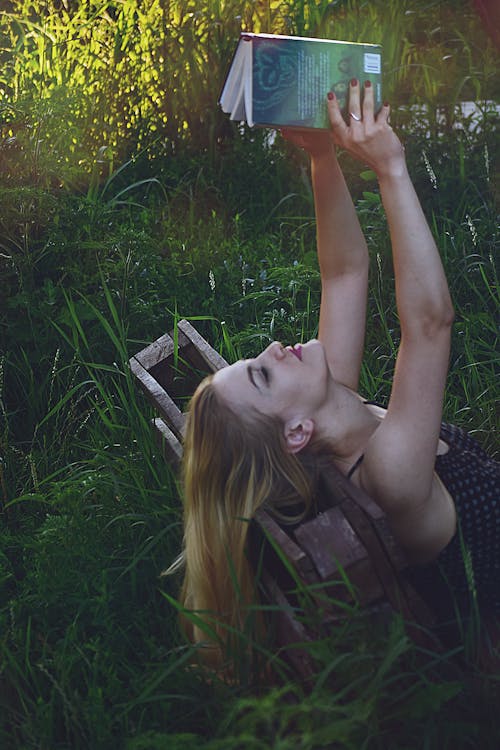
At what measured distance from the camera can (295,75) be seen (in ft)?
7.27

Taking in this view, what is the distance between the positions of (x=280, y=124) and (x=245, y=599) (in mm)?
1054

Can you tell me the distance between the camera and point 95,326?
3520 mm

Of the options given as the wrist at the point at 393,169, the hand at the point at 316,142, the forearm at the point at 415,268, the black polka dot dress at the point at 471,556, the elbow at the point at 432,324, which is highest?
the hand at the point at 316,142

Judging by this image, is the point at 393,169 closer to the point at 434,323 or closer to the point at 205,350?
the point at 434,323

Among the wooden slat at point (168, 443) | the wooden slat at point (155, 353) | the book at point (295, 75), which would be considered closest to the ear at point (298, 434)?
the wooden slat at point (168, 443)

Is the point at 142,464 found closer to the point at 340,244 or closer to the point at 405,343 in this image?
the point at 340,244

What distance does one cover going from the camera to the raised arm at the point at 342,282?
104 inches

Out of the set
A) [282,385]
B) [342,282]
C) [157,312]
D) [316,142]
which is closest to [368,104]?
[316,142]

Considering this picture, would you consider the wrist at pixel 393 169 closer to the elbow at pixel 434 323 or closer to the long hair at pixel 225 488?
the elbow at pixel 434 323

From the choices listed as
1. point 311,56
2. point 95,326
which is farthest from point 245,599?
point 95,326

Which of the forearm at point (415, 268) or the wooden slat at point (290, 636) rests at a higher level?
the forearm at point (415, 268)

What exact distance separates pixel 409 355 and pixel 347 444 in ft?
0.94

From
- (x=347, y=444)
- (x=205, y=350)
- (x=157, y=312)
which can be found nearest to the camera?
(x=347, y=444)

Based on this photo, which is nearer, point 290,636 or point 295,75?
point 290,636
